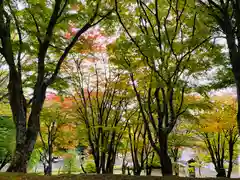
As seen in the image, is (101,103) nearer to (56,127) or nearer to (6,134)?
(56,127)

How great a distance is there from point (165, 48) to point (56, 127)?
8391mm

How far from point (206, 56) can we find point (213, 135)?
24.7 ft

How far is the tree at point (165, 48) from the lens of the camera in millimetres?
4996

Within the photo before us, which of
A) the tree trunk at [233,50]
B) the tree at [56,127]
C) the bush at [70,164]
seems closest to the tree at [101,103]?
the tree at [56,127]

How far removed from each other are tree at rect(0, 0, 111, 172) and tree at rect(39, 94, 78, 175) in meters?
3.89

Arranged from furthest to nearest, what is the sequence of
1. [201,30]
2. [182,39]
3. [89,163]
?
1. [89,163]
2. [182,39]
3. [201,30]

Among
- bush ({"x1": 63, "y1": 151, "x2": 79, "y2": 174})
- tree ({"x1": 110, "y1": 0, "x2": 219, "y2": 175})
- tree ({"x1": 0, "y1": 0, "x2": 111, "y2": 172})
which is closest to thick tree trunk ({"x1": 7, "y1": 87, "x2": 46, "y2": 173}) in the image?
tree ({"x1": 0, "y1": 0, "x2": 111, "y2": 172})

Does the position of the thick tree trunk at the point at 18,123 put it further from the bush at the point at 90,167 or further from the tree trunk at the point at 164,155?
the bush at the point at 90,167

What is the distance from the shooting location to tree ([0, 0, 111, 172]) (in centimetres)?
514

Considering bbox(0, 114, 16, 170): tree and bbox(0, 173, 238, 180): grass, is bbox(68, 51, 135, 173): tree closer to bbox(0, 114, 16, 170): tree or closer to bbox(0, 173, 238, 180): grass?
bbox(0, 114, 16, 170): tree

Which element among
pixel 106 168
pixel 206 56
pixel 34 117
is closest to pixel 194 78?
pixel 206 56

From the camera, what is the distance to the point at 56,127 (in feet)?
39.0

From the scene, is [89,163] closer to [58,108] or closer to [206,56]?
[58,108]

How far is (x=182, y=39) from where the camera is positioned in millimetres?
5504
